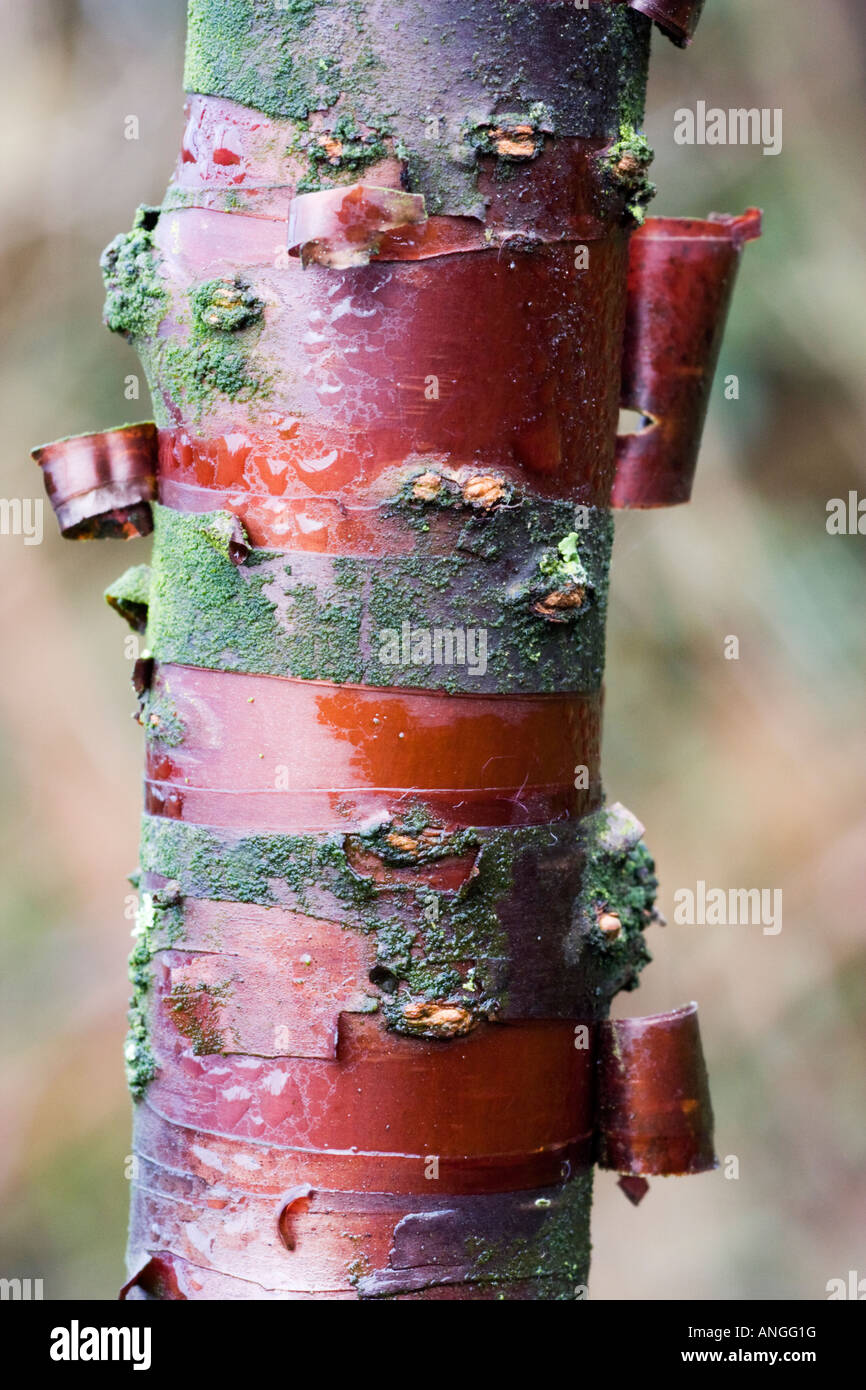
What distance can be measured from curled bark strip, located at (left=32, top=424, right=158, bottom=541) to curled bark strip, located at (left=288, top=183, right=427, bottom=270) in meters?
0.21

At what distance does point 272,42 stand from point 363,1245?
2.65 ft

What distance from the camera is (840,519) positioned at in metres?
2.51

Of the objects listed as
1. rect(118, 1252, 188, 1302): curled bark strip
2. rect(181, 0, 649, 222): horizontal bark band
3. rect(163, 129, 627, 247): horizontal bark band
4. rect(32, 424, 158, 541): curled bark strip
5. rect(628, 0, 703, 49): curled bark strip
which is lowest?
rect(118, 1252, 188, 1302): curled bark strip

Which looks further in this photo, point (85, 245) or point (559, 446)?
point (85, 245)

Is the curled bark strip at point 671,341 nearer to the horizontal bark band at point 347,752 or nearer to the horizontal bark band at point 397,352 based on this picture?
the horizontal bark band at point 397,352

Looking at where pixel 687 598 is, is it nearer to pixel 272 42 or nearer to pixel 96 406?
pixel 96 406

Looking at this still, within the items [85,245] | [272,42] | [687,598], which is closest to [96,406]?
[85,245]

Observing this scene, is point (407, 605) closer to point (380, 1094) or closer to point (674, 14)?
point (380, 1094)

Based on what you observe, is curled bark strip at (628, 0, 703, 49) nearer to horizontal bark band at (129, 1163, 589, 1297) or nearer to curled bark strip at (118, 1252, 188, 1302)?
horizontal bark band at (129, 1163, 589, 1297)

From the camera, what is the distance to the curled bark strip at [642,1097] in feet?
3.46

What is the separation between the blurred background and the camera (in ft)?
7.98

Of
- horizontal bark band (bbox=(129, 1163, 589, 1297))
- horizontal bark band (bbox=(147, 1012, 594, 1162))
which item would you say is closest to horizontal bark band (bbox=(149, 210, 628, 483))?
horizontal bark band (bbox=(147, 1012, 594, 1162))

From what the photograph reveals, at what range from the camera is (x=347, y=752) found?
94 centimetres

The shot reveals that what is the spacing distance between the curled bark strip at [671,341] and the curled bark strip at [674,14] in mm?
160
